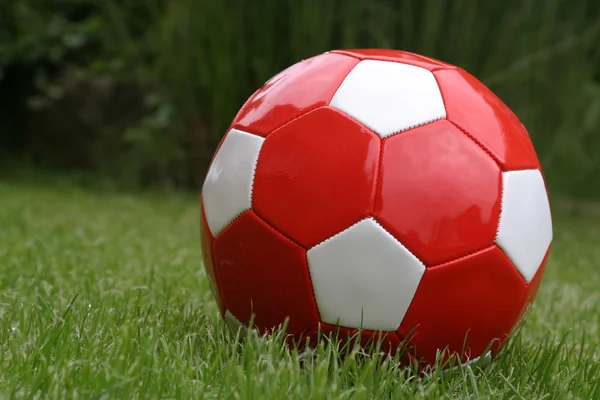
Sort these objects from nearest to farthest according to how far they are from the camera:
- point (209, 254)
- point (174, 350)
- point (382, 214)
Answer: point (382, 214)
point (174, 350)
point (209, 254)

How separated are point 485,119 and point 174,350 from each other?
886 mm

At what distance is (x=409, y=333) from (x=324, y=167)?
0.40 m

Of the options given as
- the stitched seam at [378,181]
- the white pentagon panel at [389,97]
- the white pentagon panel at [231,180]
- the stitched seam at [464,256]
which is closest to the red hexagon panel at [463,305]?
the stitched seam at [464,256]

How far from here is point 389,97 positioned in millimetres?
1613

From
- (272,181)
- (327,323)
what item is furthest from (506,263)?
(272,181)

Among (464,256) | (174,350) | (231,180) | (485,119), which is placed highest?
(485,119)

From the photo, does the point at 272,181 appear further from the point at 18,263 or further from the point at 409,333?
the point at 18,263

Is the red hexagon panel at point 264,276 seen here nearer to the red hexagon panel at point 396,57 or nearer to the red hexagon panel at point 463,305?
the red hexagon panel at point 463,305

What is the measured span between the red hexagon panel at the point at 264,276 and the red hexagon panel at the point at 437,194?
222mm

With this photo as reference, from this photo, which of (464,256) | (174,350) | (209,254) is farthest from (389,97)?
(174,350)

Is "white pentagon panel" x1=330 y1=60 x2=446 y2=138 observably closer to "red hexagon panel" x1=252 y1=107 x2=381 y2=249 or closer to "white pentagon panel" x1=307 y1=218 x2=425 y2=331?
"red hexagon panel" x1=252 y1=107 x2=381 y2=249

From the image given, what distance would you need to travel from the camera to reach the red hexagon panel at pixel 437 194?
1503mm

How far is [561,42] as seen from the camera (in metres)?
5.72

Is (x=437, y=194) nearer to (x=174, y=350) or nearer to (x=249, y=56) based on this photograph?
(x=174, y=350)
